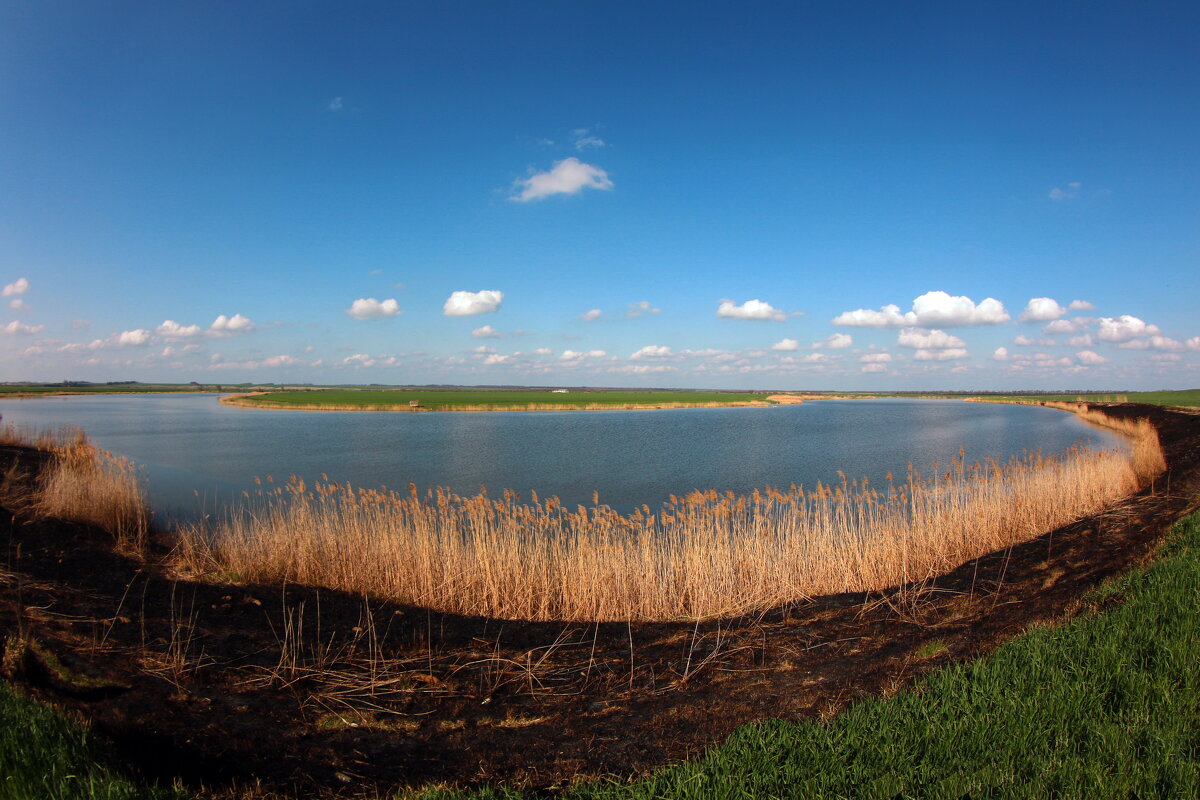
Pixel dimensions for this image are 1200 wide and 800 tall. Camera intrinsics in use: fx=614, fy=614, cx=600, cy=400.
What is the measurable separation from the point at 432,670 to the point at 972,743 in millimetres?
4275

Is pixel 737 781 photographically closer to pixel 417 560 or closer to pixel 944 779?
pixel 944 779

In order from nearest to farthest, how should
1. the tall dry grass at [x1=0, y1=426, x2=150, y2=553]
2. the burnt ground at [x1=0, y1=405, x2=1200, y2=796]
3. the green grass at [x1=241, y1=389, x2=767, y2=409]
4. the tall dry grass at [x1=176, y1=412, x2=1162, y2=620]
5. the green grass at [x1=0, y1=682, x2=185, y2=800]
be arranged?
the green grass at [x1=0, y1=682, x2=185, y2=800] < the burnt ground at [x1=0, y1=405, x2=1200, y2=796] < the tall dry grass at [x1=176, y1=412, x2=1162, y2=620] < the tall dry grass at [x1=0, y1=426, x2=150, y2=553] < the green grass at [x1=241, y1=389, x2=767, y2=409]

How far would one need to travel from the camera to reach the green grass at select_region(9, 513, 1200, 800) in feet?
10.1

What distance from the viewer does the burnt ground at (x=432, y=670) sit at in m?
4.11

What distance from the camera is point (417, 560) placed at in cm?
865

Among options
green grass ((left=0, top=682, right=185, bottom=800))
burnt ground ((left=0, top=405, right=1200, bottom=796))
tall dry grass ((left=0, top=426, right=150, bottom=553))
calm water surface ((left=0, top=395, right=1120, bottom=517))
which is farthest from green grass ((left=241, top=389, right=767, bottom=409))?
green grass ((left=0, top=682, right=185, bottom=800))

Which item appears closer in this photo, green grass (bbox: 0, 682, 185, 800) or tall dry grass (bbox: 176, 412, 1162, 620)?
green grass (bbox: 0, 682, 185, 800)

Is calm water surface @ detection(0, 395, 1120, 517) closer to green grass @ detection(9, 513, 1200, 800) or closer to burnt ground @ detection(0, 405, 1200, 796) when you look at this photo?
burnt ground @ detection(0, 405, 1200, 796)

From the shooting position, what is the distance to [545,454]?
25719 millimetres

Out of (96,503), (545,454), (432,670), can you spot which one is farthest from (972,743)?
(545,454)

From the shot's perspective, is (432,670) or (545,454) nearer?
(432,670)

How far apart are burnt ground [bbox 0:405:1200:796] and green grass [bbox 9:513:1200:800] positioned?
0.48 metres

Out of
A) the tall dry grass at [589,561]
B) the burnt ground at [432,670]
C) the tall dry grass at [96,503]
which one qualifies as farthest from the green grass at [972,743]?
the tall dry grass at [96,503]

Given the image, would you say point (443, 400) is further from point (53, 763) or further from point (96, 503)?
point (53, 763)
